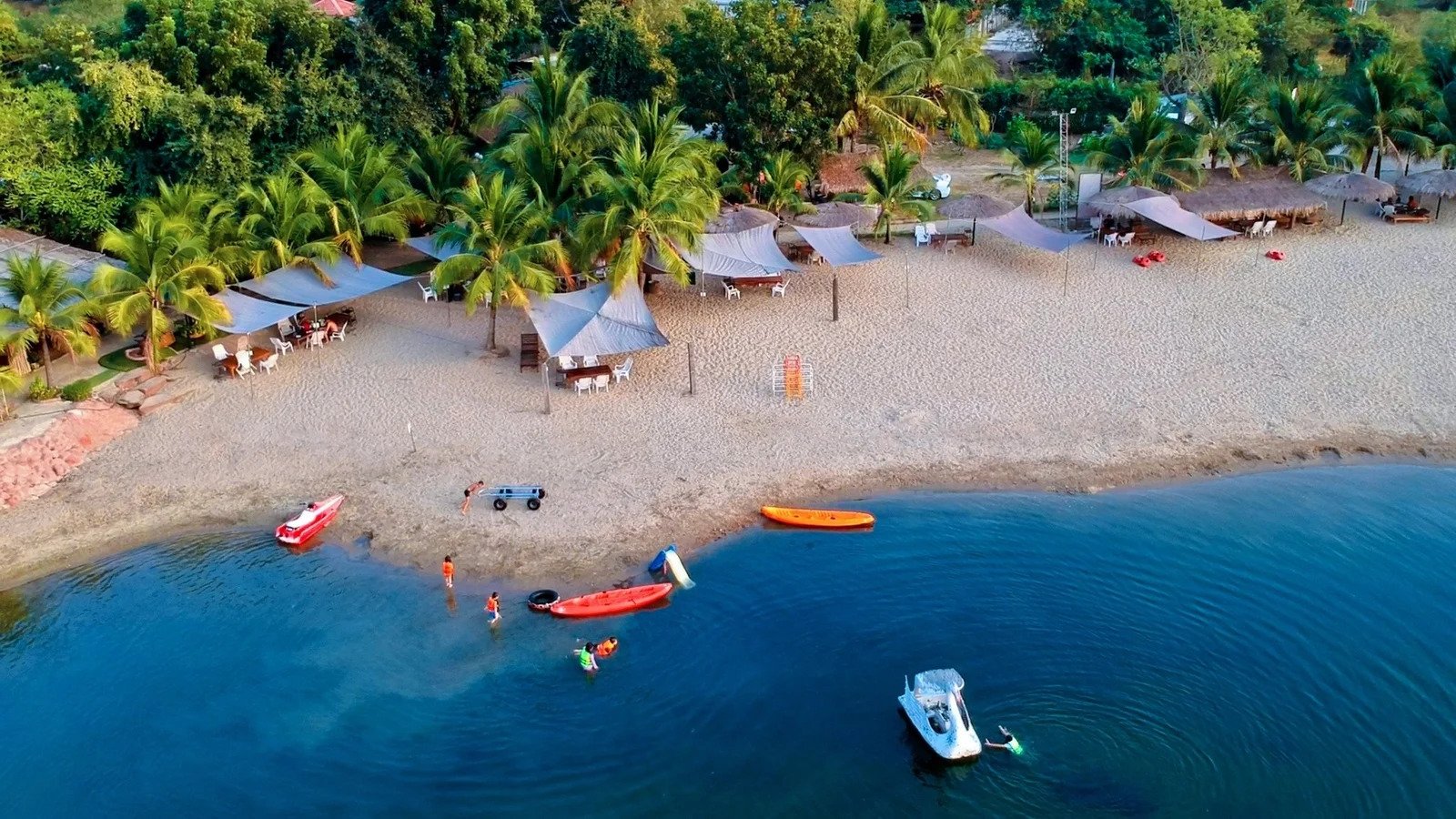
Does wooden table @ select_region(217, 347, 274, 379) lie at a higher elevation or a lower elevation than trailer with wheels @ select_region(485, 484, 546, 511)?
higher

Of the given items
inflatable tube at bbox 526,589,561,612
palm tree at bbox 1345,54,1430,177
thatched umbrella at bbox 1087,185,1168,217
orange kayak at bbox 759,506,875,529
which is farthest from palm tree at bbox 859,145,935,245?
inflatable tube at bbox 526,589,561,612

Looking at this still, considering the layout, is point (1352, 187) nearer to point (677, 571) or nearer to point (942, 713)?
point (677, 571)

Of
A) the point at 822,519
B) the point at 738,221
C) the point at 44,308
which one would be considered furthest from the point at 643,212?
the point at 44,308

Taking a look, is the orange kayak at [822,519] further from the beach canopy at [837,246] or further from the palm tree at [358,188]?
the palm tree at [358,188]

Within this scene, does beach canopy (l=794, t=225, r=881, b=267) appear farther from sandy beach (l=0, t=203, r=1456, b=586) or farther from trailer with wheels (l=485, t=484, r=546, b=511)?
trailer with wheels (l=485, t=484, r=546, b=511)

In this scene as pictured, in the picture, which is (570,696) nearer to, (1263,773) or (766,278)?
(1263,773)
